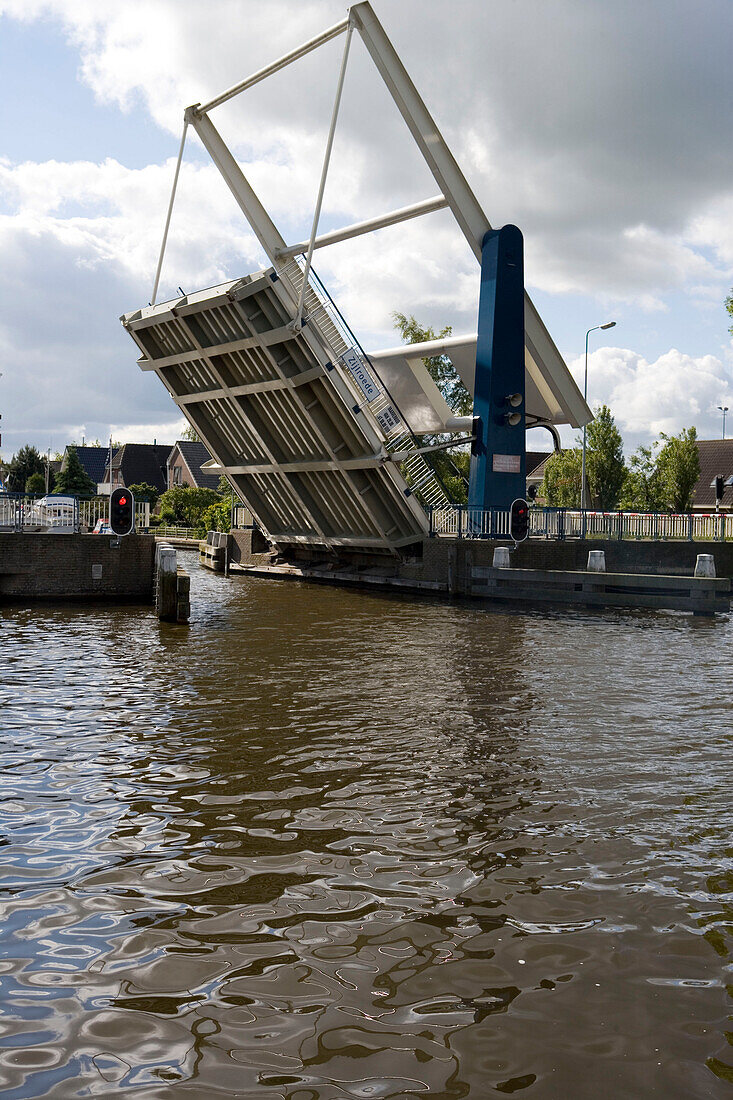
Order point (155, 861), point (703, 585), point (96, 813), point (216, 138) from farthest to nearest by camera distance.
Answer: point (216, 138) < point (703, 585) < point (96, 813) < point (155, 861)

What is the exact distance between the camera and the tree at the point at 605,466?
42.8 meters

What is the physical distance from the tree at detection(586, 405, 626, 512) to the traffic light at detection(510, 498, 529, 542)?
72.7ft

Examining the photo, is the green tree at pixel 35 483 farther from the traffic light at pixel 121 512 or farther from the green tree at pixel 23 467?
the traffic light at pixel 121 512

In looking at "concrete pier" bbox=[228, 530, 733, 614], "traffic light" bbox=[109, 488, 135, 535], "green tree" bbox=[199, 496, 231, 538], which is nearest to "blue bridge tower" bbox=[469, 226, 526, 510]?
"concrete pier" bbox=[228, 530, 733, 614]

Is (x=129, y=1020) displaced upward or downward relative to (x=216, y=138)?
downward

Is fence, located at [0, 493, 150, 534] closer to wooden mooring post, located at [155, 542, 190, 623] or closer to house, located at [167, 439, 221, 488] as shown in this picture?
wooden mooring post, located at [155, 542, 190, 623]

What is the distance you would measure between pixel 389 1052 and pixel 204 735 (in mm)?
4387

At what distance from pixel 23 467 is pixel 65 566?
62.6 m

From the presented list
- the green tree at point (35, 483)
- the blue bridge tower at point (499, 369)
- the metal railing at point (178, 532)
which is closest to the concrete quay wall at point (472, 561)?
the blue bridge tower at point (499, 369)

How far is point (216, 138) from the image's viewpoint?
2348 cm

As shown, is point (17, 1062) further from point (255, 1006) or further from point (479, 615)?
point (479, 615)

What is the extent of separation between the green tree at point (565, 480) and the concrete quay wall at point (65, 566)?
30.5 m

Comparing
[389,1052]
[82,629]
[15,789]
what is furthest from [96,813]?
[82,629]

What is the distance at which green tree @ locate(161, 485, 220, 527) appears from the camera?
55125 millimetres
